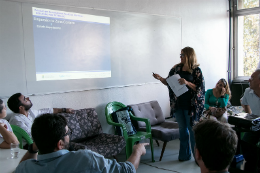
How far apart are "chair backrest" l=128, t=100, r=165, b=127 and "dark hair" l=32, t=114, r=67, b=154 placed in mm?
2712

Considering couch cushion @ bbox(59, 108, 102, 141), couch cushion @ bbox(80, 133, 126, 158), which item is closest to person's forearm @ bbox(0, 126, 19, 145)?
couch cushion @ bbox(80, 133, 126, 158)

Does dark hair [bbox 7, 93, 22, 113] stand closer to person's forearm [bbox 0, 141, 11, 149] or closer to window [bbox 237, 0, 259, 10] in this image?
person's forearm [bbox 0, 141, 11, 149]

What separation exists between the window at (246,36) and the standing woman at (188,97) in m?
3.04

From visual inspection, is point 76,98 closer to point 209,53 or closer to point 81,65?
point 81,65

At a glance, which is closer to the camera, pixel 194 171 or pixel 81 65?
pixel 194 171

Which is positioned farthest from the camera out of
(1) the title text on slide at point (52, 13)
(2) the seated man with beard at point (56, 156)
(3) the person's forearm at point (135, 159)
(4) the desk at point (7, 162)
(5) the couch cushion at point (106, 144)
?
(1) the title text on slide at point (52, 13)

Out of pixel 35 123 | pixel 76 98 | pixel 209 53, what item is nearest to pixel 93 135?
pixel 76 98

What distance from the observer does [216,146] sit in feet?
4.01

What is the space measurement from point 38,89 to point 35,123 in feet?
7.07

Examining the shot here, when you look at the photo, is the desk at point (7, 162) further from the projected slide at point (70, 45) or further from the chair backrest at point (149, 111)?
the chair backrest at point (149, 111)

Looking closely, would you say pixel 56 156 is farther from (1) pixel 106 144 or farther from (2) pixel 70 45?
(2) pixel 70 45

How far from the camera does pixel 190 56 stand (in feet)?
11.9

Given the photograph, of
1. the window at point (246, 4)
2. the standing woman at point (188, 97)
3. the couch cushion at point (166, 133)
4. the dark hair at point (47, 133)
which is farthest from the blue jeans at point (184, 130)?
the window at point (246, 4)

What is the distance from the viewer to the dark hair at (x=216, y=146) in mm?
1224
